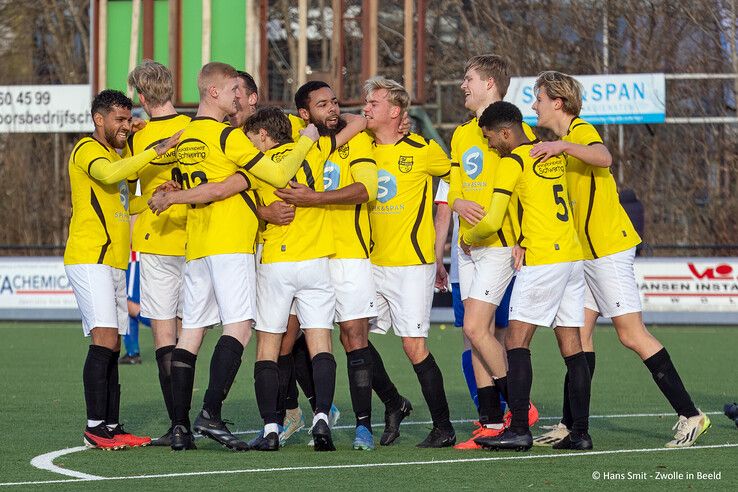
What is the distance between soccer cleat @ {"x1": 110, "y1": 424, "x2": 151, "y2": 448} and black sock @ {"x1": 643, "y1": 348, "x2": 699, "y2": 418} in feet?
10.5

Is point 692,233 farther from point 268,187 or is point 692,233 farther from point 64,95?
point 268,187

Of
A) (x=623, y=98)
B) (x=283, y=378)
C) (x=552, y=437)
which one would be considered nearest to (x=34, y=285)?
(x=623, y=98)

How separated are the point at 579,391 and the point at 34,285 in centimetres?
1592

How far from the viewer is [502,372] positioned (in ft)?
28.9

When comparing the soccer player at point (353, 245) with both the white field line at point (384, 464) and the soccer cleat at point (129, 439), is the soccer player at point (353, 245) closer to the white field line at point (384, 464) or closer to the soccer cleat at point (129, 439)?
the white field line at point (384, 464)

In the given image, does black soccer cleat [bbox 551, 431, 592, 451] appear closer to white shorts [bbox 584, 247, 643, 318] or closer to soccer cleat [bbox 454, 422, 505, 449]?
soccer cleat [bbox 454, 422, 505, 449]

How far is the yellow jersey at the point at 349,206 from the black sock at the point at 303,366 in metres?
1.02

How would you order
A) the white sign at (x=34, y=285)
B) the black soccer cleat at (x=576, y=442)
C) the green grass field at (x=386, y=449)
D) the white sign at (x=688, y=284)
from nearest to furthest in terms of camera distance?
the green grass field at (x=386, y=449), the black soccer cleat at (x=576, y=442), the white sign at (x=688, y=284), the white sign at (x=34, y=285)

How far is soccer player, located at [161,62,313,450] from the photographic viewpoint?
27.2 ft

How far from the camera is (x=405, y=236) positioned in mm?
8766

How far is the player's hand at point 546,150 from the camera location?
8203mm

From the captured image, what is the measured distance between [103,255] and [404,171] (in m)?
1.97

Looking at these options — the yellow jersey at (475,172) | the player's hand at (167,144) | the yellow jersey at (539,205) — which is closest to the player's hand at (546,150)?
the yellow jersey at (539,205)

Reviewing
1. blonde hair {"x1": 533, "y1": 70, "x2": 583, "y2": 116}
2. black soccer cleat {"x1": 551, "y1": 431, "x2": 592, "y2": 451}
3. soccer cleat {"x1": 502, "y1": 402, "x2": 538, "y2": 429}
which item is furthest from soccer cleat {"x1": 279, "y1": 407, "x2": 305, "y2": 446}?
blonde hair {"x1": 533, "y1": 70, "x2": 583, "y2": 116}
